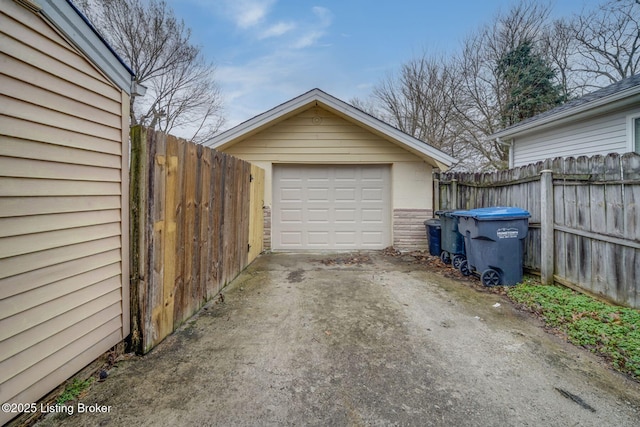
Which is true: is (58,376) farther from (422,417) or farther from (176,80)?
(176,80)

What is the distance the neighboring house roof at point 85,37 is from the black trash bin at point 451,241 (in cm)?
527

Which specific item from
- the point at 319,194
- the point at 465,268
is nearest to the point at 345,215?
the point at 319,194

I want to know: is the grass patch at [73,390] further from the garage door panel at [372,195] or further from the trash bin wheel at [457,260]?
the garage door panel at [372,195]

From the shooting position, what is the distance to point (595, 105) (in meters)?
6.46

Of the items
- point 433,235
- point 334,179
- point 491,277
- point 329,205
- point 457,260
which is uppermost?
point 334,179

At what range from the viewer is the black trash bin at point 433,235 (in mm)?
6641

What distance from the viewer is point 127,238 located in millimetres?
2654

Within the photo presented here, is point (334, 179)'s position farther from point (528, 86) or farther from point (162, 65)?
point (528, 86)

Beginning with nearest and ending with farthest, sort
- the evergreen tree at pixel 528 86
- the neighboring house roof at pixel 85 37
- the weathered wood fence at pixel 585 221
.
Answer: the neighboring house roof at pixel 85 37, the weathered wood fence at pixel 585 221, the evergreen tree at pixel 528 86

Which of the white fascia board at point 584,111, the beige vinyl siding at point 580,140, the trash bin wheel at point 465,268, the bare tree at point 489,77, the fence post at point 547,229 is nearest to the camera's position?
the fence post at point 547,229

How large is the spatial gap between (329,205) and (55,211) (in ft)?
19.1

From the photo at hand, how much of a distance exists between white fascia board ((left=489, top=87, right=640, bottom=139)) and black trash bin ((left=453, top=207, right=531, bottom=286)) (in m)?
3.88

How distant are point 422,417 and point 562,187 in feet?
13.4

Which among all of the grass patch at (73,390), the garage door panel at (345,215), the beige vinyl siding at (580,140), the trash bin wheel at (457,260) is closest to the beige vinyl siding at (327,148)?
the garage door panel at (345,215)
